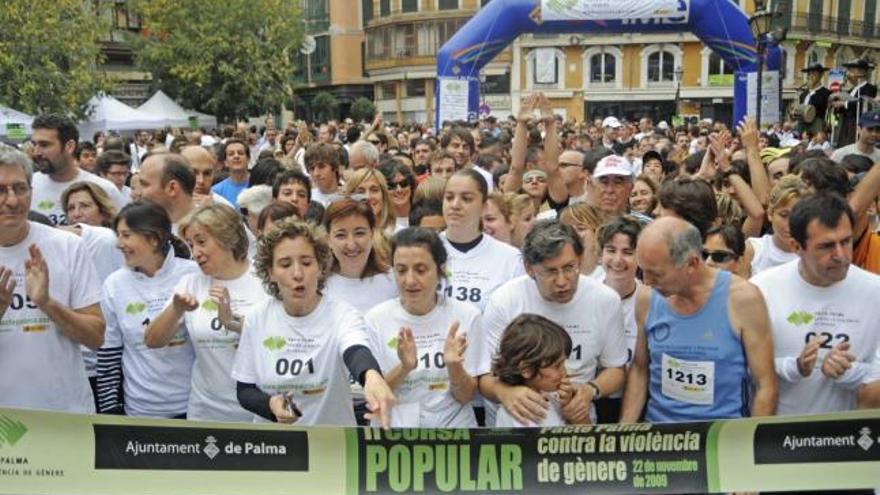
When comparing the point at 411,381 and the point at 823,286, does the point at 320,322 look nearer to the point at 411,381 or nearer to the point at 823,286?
the point at 411,381

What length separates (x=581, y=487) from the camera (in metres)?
3.14

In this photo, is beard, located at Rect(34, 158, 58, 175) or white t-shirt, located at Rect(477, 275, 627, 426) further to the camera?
beard, located at Rect(34, 158, 58, 175)

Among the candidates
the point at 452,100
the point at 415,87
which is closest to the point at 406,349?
the point at 452,100

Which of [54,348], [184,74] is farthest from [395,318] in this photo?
[184,74]

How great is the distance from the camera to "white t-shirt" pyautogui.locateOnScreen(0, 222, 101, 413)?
3508mm

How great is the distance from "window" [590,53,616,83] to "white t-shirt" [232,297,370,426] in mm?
47828

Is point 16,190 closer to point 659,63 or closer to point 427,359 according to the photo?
point 427,359

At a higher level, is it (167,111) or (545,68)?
(545,68)

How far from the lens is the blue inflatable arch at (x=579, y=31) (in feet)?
55.1

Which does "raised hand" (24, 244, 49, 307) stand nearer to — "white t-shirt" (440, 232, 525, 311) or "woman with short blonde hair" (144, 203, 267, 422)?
"woman with short blonde hair" (144, 203, 267, 422)

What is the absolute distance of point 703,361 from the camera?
322 centimetres

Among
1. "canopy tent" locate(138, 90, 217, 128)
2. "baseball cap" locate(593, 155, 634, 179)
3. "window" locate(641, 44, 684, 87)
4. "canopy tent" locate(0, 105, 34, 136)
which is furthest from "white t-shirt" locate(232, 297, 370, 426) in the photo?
"window" locate(641, 44, 684, 87)

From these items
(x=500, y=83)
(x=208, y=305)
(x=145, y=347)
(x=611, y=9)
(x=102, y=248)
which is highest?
(x=611, y=9)

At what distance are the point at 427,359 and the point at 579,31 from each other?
15.8 meters
